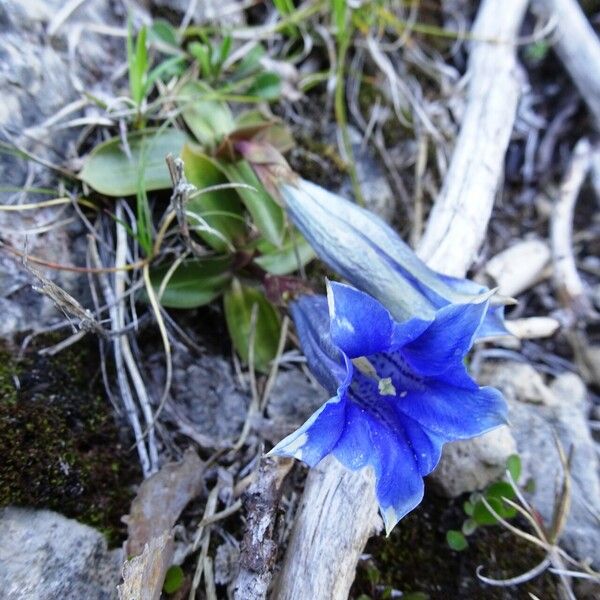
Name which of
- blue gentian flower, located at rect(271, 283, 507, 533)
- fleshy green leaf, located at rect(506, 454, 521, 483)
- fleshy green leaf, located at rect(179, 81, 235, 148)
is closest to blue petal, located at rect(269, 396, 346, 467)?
blue gentian flower, located at rect(271, 283, 507, 533)

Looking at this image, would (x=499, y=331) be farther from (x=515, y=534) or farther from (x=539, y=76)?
(x=539, y=76)

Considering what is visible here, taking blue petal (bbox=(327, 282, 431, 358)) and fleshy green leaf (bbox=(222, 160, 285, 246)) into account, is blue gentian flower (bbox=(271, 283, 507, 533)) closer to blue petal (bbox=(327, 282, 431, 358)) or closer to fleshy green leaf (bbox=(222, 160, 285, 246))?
blue petal (bbox=(327, 282, 431, 358))

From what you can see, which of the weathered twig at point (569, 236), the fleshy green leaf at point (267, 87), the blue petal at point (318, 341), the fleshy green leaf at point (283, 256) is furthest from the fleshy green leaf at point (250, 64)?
the weathered twig at point (569, 236)

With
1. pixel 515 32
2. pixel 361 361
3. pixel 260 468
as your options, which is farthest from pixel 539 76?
pixel 260 468

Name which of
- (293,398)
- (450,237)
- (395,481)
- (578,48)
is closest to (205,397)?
(293,398)

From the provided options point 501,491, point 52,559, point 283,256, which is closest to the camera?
point 52,559

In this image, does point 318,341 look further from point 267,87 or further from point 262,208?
point 267,87
